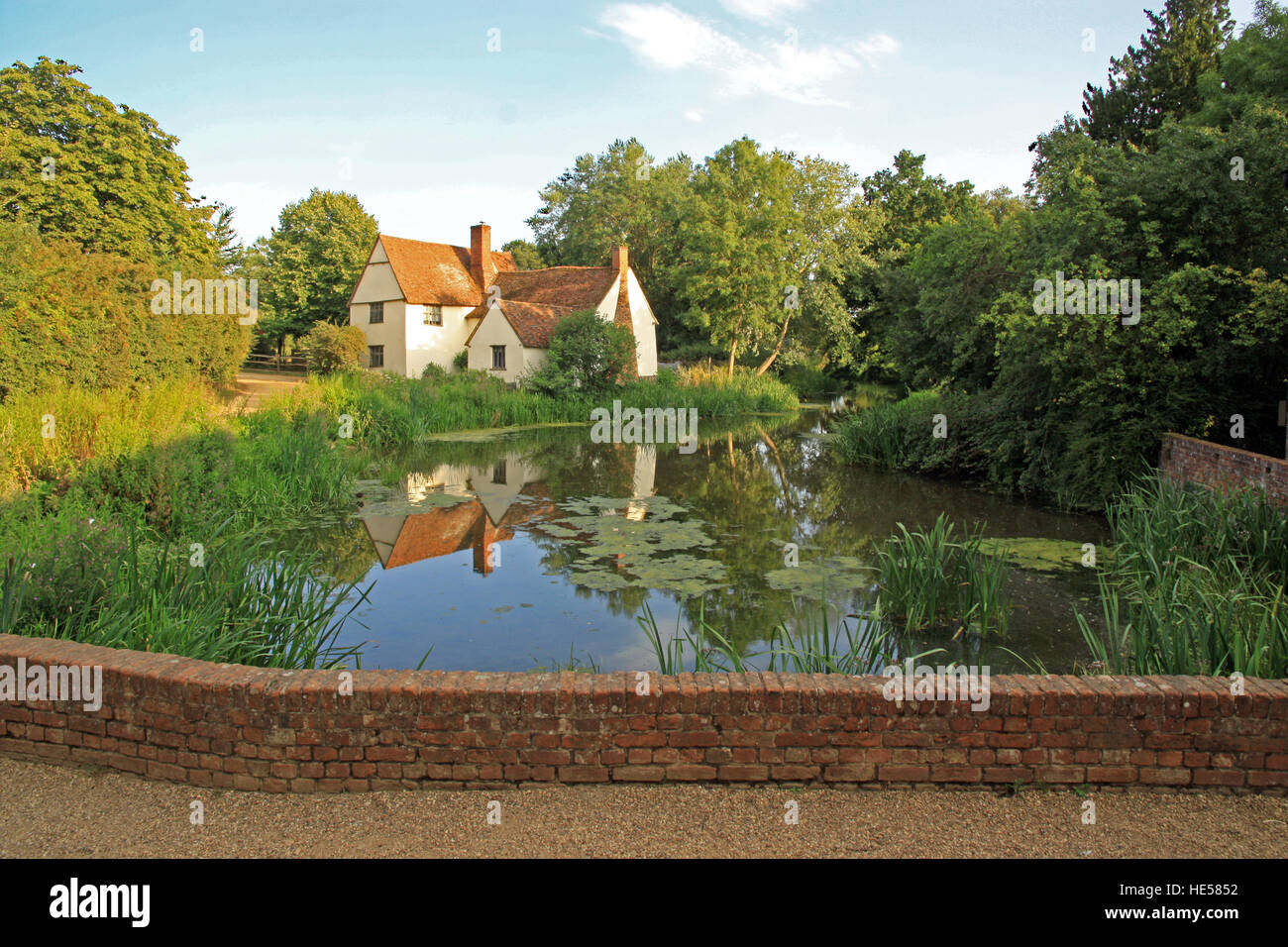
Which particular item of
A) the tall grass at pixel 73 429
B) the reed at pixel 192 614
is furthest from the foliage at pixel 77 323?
the reed at pixel 192 614

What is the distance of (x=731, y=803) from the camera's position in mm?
4309

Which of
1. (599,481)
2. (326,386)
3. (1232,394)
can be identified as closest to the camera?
(1232,394)

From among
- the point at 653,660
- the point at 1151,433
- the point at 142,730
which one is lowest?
the point at 653,660

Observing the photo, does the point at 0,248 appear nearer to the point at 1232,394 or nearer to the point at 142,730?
the point at 142,730

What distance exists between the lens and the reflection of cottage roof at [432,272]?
43.9m

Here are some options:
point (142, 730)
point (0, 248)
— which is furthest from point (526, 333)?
point (142, 730)

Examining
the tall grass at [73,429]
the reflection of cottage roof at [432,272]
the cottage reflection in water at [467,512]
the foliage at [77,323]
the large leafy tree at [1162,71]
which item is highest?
the large leafy tree at [1162,71]

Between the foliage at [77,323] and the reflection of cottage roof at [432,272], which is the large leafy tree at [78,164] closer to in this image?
the reflection of cottage roof at [432,272]

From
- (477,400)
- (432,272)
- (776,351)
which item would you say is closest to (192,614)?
(477,400)

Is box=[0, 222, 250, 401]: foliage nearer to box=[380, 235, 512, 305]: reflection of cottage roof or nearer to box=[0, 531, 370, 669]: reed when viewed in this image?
box=[0, 531, 370, 669]: reed

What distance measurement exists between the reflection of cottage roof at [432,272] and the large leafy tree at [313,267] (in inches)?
342

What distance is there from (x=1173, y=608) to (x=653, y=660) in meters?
4.04

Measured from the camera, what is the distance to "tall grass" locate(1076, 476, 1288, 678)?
527 cm

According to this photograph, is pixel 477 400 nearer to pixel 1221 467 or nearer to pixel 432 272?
pixel 432 272
